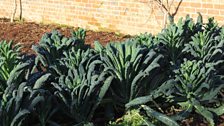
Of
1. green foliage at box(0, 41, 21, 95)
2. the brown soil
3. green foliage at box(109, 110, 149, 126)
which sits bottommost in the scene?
green foliage at box(109, 110, 149, 126)

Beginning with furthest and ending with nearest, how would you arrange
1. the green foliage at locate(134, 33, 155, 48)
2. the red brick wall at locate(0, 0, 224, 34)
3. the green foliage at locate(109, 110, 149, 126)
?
the red brick wall at locate(0, 0, 224, 34), the green foliage at locate(134, 33, 155, 48), the green foliage at locate(109, 110, 149, 126)

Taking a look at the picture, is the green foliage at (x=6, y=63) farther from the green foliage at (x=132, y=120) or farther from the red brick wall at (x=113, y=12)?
the red brick wall at (x=113, y=12)

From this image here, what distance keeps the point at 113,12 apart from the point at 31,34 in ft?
5.40

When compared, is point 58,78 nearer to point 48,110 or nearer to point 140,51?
point 48,110

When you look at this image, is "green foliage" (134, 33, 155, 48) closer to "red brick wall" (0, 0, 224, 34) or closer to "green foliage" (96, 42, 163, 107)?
"green foliage" (96, 42, 163, 107)

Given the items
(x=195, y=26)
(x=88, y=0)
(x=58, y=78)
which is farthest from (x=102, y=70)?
(x=88, y=0)

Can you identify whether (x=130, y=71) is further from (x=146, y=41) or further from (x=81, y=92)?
(x=146, y=41)

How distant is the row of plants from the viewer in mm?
3514

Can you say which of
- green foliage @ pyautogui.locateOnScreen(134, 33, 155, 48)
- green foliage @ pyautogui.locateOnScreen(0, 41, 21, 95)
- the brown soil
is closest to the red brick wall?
the brown soil

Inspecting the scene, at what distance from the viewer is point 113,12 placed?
877 centimetres

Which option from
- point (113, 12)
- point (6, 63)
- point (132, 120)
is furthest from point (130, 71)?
point (113, 12)

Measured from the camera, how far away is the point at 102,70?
159 inches

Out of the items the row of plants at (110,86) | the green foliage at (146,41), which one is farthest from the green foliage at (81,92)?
the green foliage at (146,41)

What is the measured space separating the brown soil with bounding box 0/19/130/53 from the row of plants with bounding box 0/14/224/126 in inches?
137
